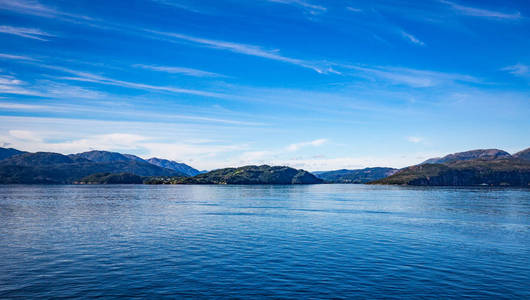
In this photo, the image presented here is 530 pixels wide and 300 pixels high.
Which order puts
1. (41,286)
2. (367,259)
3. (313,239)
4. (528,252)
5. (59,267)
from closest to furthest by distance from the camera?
(41,286) → (59,267) → (367,259) → (528,252) → (313,239)

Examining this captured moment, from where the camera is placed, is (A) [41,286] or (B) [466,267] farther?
(B) [466,267]

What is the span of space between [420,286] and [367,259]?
36.5ft

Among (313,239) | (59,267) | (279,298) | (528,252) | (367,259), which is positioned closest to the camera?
(279,298)

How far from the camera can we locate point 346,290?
32531 mm

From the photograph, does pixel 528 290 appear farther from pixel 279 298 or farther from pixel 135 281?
pixel 135 281

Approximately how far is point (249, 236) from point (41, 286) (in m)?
34.8

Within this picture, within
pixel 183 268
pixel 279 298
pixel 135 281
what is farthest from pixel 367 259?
pixel 135 281

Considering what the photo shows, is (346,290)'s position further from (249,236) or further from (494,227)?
(494,227)

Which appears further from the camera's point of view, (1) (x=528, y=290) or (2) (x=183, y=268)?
(2) (x=183, y=268)

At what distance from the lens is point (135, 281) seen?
34.3 meters

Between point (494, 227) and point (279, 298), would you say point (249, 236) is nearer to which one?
point (279, 298)

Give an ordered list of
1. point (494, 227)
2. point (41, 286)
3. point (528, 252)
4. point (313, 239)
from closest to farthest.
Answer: point (41, 286)
point (528, 252)
point (313, 239)
point (494, 227)

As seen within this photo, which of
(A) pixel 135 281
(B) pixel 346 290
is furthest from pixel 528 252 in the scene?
(A) pixel 135 281

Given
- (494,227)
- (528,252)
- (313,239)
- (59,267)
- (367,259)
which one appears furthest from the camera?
(494,227)
